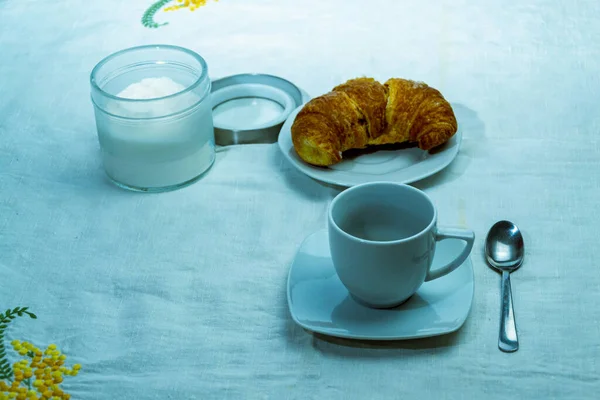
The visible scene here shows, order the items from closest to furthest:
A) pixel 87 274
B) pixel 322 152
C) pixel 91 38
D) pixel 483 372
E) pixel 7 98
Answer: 1. pixel 483 372
2. pixel 87 274
3. pixel 322 152
4. pixel 7 98
5. pixel 91 38

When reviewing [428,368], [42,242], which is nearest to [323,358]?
[428,368]

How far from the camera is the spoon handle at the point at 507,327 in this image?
632mm

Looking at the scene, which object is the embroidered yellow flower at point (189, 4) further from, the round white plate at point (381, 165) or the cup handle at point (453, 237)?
the cup handle at point (453, 237)

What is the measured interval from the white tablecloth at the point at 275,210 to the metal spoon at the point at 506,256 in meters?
0.01

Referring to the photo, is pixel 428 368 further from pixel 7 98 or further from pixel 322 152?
pixel 7 98

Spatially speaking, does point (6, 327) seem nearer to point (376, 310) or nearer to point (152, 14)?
point (376, 310)

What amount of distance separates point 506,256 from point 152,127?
415 millimetres

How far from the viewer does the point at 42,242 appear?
0.80 metres

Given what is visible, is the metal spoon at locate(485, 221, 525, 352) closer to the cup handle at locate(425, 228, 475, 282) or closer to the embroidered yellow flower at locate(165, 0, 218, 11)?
the cup handle at locate(425, 228, 475, 282)

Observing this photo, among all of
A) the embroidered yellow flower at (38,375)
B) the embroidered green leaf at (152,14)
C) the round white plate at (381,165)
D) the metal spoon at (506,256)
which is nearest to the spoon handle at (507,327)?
the metal spoon at (506,256)

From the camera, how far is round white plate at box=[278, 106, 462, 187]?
2.78 ft

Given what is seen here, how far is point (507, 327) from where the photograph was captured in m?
0.65

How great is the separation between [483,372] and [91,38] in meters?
0.91

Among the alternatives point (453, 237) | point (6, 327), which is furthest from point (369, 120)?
point (6, 327)
